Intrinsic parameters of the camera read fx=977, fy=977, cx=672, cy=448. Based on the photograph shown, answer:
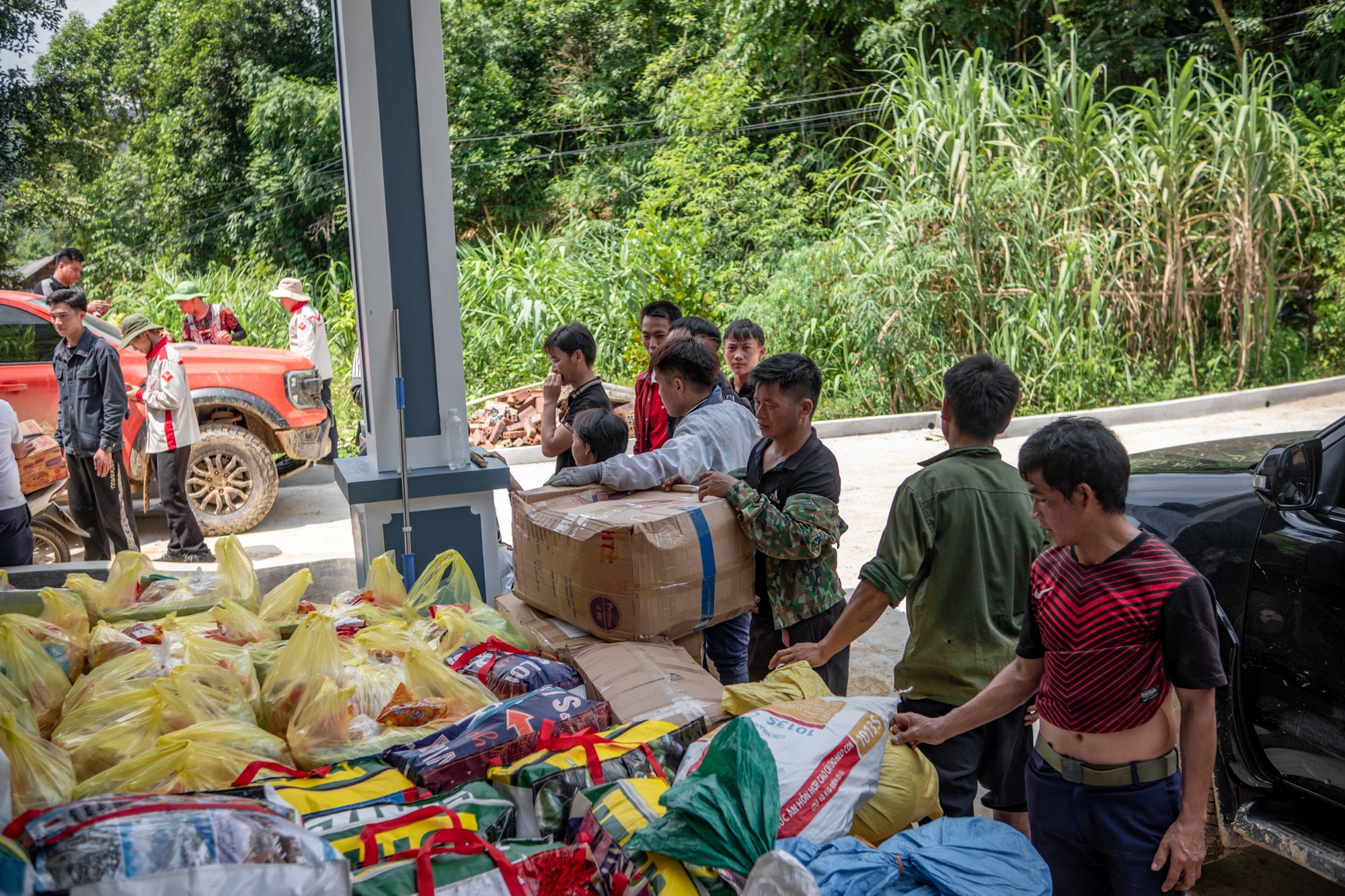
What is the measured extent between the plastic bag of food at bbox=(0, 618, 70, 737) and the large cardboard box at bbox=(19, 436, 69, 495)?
4211 millimetres

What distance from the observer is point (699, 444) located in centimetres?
353

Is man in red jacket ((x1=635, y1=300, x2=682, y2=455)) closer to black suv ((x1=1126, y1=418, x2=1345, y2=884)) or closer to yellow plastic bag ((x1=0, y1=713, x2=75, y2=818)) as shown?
black suv ((x1=1126, y1=418, x2=1345, y2=884))

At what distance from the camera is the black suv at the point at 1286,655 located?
9.08 feet

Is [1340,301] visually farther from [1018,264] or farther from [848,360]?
[848,360]

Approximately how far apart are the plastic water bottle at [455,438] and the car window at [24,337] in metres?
4.79

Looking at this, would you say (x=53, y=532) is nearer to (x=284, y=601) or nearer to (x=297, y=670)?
(x=284, y=601)

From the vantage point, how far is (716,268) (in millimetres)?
16578

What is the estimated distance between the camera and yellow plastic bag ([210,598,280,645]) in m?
2.94

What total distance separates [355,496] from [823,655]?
7.36ft

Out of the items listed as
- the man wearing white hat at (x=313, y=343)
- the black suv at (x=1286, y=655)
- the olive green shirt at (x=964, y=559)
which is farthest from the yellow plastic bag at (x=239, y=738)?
the man wearing white hat at (x=313, y=343)

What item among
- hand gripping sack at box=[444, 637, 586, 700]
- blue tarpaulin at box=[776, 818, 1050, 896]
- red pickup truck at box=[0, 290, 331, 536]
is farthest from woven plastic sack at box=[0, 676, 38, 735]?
red pickup truck at box=[0, 290, 331, 536]

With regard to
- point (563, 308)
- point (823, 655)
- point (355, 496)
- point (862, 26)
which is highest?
point (862, 26)

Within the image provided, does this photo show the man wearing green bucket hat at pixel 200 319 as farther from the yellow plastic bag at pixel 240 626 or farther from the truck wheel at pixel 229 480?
the yellow plastic bag at pixel 240 626

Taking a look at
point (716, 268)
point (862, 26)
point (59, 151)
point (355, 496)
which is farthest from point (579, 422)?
point (862, 26)
